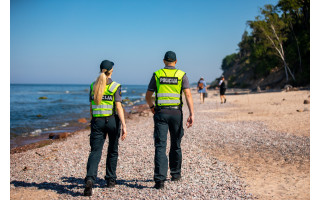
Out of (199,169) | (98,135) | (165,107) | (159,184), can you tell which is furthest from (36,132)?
(165,107)

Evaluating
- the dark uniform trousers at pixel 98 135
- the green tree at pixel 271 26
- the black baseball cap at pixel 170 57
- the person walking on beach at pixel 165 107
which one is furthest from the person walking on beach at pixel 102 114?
the green tree at pixel 271 26

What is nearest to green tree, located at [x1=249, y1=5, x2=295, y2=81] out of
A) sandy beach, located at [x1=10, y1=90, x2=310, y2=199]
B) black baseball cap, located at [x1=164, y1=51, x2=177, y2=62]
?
sandy beach, located at [x1=10, y1=90, x2=310, y2=199]

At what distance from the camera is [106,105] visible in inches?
197

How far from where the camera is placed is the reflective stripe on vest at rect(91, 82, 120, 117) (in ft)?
16.3

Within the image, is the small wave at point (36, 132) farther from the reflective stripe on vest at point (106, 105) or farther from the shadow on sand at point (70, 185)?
the reflective stripe on vest at point (106, 105)

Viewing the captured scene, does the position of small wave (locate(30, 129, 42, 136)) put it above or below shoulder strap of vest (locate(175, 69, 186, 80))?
below

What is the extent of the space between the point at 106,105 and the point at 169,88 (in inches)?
51.8

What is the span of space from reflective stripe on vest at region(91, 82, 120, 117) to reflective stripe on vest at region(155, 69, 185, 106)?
36.0 inches

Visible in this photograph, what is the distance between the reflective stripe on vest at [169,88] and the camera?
5199mm

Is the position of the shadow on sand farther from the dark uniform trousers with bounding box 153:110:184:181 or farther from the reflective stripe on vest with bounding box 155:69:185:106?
the reflective stripe on vest with bounding box 155:69:185:106

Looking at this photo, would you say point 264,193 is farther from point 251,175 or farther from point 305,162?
point 305,162

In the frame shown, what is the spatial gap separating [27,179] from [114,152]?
2784 millimetres

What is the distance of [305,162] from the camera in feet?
23.3
